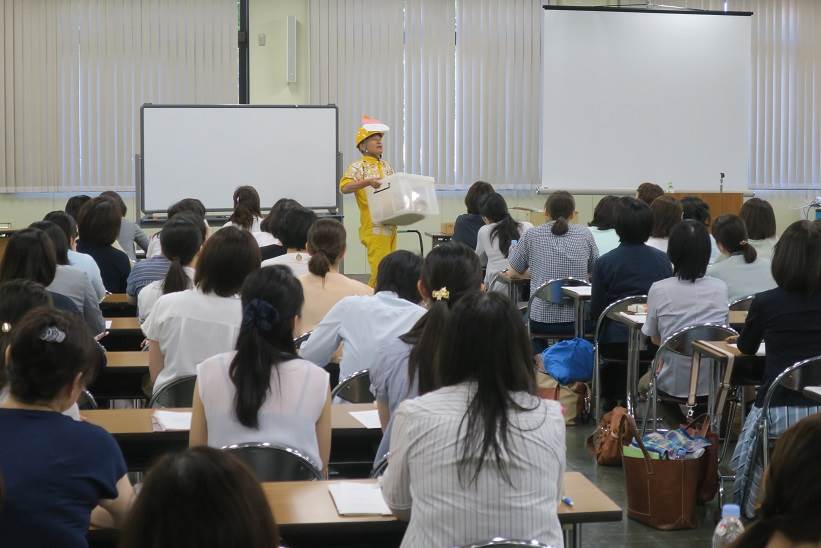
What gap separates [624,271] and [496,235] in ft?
6.19

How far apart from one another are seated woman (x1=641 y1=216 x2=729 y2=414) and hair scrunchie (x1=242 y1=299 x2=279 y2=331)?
2.45 m

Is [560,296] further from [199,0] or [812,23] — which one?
[812,23]

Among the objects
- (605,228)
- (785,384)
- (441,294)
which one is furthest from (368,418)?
(605,228)

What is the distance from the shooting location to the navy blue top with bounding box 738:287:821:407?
3.87 m

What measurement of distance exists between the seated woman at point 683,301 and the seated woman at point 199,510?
3757 mm

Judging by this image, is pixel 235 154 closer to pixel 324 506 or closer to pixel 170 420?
pixel 170 420

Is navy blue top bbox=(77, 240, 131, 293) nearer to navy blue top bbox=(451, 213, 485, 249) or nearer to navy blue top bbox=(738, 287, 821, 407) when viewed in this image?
navy blue top bbox=(451, 213, 485, 249)

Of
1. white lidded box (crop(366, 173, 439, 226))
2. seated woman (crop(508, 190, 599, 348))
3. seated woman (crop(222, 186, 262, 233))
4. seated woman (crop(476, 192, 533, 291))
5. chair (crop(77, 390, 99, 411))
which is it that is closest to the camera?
chair (crop(77, 390, 99, 411))

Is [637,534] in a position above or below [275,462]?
below

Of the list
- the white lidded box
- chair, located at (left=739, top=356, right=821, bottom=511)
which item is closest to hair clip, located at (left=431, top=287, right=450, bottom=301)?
chair, located at (left=739, top=356, right=821, bottom=511)

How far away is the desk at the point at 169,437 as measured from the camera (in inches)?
125

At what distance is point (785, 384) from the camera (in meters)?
3.77

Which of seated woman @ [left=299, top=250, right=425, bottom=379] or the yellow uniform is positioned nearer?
seated woman @ [left=299, top=250, right=425, bottom=379]

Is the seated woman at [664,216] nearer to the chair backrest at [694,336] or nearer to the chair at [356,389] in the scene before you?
the chair backrest at [694,336]
